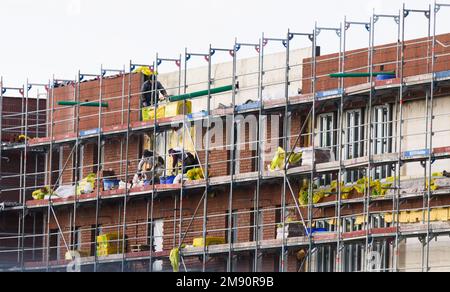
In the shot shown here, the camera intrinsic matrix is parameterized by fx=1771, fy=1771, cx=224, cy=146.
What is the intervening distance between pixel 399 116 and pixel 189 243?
374 inches

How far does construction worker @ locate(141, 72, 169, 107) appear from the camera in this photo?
47469 mm

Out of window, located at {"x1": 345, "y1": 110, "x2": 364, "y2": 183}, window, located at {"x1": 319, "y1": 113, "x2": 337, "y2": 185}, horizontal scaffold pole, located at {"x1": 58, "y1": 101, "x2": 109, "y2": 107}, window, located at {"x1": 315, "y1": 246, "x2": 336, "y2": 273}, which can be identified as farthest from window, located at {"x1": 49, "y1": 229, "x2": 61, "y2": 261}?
window, located at {"x1": 345, "y1": 110, "x2": 364, "y2": 183}

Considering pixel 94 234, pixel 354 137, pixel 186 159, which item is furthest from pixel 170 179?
pixel 354 137

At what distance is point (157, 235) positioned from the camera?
47.6 meters

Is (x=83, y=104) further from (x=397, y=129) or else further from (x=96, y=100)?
(x=397, y=129)

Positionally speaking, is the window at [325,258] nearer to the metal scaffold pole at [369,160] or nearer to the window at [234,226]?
the metal scaffold pole at [369,160]

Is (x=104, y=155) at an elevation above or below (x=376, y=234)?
above

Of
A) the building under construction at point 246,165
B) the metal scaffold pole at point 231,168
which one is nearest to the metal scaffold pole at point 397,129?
the building under construction at point 246,165

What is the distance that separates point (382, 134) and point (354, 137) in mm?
1143

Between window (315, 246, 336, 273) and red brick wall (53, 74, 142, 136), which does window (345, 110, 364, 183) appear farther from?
red brick wall (53, 74, 142, 136)
